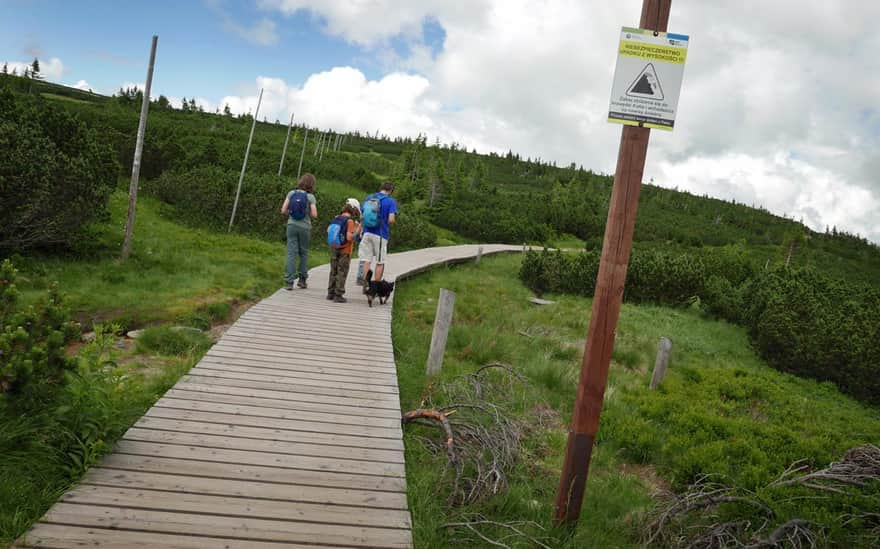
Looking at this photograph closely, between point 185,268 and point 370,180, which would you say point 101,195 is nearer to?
point 185,268

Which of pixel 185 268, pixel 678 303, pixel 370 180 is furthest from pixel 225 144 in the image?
pixel 678 303

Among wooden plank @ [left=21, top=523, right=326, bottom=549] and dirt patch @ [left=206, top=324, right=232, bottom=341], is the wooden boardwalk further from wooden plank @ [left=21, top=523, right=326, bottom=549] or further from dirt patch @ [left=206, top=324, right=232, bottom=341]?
dirt patch @ [left=206, top=324, right=232, bottom=341]

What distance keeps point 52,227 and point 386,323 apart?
696 centimetres

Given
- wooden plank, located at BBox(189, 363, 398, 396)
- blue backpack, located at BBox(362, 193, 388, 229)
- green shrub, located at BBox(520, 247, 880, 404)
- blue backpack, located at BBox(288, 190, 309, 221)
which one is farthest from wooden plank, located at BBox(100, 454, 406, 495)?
green shrub, located at BBox(520, 247, 880, 404)

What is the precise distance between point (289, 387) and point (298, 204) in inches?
170

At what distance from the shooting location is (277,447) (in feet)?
12.2

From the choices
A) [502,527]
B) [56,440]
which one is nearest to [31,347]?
[56,440]

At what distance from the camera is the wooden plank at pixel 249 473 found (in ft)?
10.5

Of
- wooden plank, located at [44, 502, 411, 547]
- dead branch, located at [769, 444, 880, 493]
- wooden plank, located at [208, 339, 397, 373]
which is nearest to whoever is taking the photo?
wooden plank, located at [44, 502, 411, 547]

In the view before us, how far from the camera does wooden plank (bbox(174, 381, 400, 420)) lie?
441cm

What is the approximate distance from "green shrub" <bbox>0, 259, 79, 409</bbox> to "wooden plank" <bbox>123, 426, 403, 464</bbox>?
64 centimetres

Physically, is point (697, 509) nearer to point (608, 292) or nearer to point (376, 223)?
point (608, 292)

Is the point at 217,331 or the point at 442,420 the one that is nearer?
the point at 442,420

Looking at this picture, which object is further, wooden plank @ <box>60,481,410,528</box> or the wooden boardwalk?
wooden plank @ <box>60,481,410,528</box>
